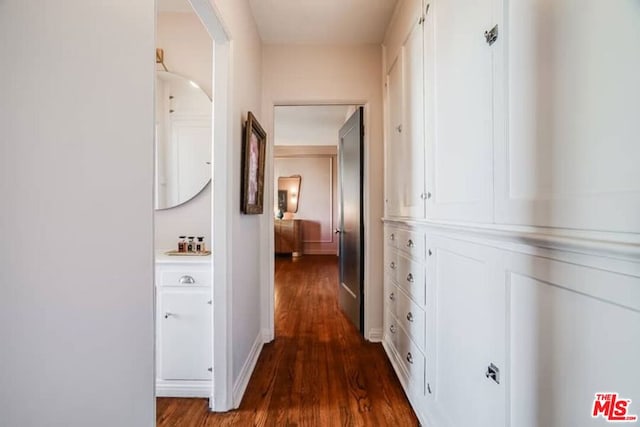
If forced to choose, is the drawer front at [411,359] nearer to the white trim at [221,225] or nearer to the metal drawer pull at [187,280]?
the white trim at [221,225]

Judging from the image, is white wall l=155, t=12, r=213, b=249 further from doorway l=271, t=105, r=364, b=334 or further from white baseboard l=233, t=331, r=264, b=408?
doorway l=271, t=105, r=364, b=334

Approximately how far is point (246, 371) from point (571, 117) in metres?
2.14

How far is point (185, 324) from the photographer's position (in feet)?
5.96

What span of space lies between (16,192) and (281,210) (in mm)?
7174

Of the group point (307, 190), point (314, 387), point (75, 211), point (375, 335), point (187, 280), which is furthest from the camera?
point (307, 190)

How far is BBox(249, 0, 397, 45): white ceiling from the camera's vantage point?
2.21 m

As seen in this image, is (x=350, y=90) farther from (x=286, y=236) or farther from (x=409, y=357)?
(x=286, y=236)

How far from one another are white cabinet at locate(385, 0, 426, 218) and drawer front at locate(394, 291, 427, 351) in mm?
544

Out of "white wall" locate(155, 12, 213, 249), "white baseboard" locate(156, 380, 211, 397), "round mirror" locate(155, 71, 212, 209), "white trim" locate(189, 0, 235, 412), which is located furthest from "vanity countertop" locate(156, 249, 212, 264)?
"white baseboard" locate(156, 380, 211, 397)

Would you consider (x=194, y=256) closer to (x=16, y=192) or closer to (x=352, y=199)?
(x=16, y=192)

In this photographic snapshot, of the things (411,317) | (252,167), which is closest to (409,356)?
(411,317)

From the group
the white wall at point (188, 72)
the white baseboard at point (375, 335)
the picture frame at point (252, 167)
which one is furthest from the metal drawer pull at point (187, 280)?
the white baseboard at point (375, 335)

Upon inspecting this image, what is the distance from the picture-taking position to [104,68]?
0.69 metres

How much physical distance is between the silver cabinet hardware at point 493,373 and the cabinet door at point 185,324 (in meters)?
1.46
